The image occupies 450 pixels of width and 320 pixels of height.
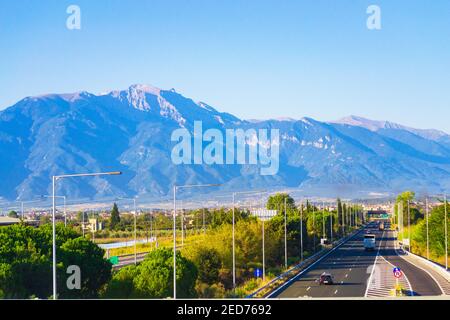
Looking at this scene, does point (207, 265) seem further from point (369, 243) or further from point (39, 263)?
point (369, 243)

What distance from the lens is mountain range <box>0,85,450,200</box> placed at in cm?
6078

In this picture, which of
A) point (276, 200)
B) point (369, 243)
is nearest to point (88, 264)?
point (369, 243)

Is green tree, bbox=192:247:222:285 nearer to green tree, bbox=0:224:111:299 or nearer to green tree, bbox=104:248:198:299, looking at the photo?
green tree, bbox=0:224:111:299

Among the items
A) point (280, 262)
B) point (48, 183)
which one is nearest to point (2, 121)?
point (48, 183)

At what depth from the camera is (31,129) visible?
244 feet

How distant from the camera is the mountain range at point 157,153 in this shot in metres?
60.8

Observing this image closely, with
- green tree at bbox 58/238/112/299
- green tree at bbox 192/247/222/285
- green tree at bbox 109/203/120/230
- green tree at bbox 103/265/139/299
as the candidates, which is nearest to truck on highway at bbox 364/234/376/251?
green tree at bbox 192/247/222/285

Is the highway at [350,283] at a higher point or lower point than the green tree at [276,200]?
lower

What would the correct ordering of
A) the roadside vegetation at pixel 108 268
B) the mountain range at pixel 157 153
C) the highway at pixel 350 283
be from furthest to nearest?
the mountain range at pixel 157 153
the highway at pixel 350 283
the roadside vegetation at pixel 108 268

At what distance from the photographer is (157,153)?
84.0m

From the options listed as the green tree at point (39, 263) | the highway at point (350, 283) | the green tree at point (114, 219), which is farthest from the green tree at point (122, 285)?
the green tree at point (114, 219)

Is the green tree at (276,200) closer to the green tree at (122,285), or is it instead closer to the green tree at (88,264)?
the green tree at (88,264)
